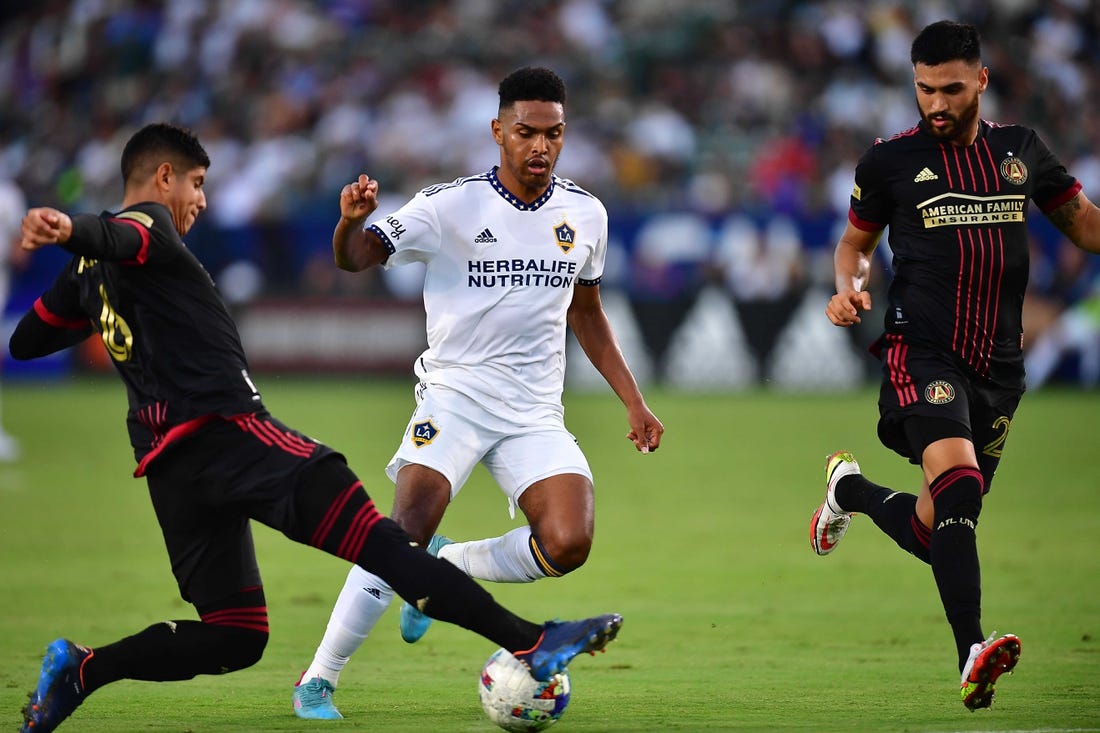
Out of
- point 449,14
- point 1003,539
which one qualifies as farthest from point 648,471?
point 449,14

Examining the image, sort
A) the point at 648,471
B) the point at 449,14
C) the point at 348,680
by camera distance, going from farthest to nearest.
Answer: the point at 449,14
the point at 648,471
the point at 348,680

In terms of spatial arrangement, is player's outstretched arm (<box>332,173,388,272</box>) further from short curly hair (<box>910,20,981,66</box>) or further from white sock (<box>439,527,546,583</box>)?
short curly hair (<box>910,20,981,66</box>)

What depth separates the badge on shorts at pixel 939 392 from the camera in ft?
21.6

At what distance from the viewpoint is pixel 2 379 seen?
24281 mm

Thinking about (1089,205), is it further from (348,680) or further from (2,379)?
(2,379)

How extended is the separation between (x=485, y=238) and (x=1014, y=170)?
2.28 m

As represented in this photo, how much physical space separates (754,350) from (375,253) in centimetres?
1513

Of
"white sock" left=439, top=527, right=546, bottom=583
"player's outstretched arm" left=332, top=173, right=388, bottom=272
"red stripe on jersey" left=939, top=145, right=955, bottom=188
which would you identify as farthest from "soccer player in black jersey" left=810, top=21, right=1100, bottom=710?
"player's outstretched arm" left=332, top=173, right=388, bottom=272

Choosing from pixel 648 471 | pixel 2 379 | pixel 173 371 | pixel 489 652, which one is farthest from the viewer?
pixel 2 379

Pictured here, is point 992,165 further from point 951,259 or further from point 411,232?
point 411,232

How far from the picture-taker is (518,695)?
18.1ft

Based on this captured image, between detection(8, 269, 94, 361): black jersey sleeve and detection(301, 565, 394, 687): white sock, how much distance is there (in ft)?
4.72

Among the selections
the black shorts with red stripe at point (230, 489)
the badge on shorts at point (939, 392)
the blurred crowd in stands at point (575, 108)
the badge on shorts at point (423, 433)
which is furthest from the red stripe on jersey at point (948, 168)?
the blurred crowd in stands at point (575, 108)

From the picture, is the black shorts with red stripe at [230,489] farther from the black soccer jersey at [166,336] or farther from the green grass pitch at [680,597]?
the green grass pitch at [680,597]
